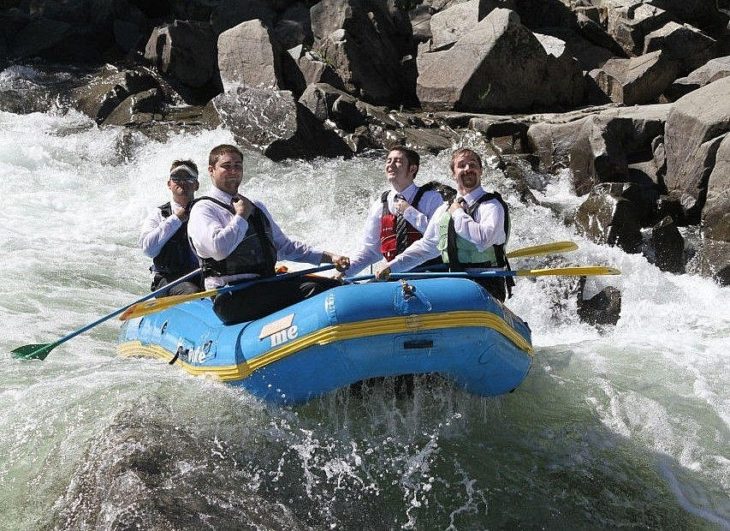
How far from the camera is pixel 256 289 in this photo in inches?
170

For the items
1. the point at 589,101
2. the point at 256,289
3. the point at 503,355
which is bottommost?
the point at 589,101

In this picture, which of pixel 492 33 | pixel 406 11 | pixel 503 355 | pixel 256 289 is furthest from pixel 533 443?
pixel 406 11

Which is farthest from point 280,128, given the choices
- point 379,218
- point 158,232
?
point 379,218

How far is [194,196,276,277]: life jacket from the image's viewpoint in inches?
168

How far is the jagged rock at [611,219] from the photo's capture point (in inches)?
319

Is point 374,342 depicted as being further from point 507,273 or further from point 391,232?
point 391,232

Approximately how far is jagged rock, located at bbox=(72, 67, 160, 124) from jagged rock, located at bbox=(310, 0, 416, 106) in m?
2.60

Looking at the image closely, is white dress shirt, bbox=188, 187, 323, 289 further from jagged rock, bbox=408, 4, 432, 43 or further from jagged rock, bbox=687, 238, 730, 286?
jagged rock, bbox=408, 4, 432, 43

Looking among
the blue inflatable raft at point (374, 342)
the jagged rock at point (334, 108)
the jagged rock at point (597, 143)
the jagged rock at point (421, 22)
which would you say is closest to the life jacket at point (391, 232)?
the blue inflatable raft at point (374, 342)

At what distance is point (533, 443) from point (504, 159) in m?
6.03

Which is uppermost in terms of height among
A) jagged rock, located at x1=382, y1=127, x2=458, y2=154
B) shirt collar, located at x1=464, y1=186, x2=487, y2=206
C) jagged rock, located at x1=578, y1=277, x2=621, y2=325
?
shirt collar, located at x1=464, y1=186, x2=487, y2=206

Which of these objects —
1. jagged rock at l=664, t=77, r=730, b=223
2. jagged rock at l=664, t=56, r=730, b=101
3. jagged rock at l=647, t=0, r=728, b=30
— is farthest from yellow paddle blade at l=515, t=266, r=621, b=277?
jagged rock at l=647, t=0, r=728, b=30

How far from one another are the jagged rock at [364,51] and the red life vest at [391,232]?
24.6 feet

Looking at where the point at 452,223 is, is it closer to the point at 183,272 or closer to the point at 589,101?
the point at 183,272
